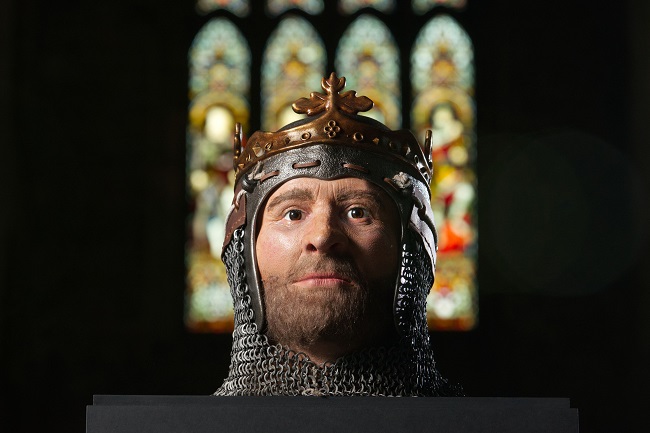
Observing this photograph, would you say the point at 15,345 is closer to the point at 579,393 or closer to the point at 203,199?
the point at 203,199

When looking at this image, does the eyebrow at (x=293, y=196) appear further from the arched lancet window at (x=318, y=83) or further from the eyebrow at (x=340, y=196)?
the arched lancet window at (x=318, y=83)

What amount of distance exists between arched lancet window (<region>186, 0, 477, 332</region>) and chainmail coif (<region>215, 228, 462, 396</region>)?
8.12m

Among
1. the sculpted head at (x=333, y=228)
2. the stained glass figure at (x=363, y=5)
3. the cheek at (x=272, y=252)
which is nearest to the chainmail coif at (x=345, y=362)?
the sculpted head at (x=333, y=228)

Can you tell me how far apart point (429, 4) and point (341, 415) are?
10120 millimetres

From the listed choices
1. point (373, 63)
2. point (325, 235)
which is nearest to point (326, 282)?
point (325, 235)

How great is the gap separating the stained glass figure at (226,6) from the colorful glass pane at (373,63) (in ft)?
3.48

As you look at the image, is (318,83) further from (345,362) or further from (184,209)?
(345,362)

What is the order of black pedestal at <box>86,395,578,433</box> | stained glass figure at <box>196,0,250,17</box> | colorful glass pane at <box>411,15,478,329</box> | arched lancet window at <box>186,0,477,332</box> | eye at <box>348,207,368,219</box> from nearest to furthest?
black pedestal at <box>86,395,578,433</box>, eye at <box>348,207,368,219</box>, colorful glass pane at <box>411,15,478,329</box>, arched lancet window at <box>186,0,477,332</box>, stained glass figure at <box>196,0,250,17</box>

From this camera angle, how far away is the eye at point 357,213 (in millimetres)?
3768

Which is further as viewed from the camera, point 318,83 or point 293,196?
point 318,83

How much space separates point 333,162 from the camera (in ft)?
12.5

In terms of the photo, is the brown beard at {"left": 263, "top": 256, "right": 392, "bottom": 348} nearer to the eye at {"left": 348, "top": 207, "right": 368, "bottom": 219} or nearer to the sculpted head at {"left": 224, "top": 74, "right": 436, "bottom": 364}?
the sculpted head at {"left": 224, "top": 74, "right": 436, "bottom": 364}

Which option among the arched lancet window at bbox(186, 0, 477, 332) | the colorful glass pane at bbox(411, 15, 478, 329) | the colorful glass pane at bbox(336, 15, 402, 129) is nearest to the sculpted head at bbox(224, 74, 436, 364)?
the colorful glass pane at bbox(411, 15, 478, 329)

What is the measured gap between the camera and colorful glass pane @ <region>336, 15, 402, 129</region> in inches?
493
